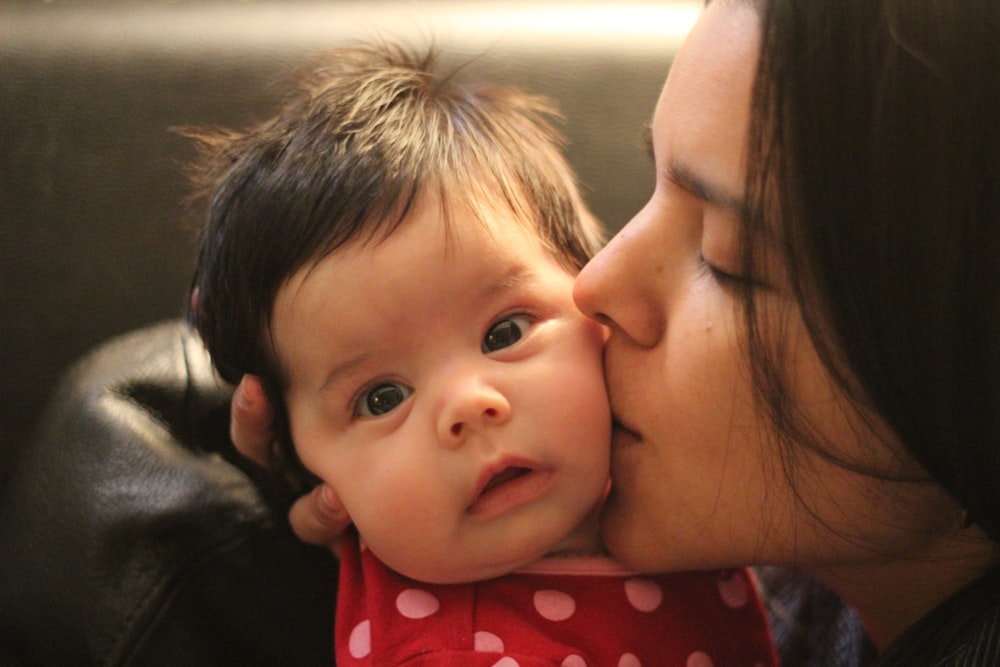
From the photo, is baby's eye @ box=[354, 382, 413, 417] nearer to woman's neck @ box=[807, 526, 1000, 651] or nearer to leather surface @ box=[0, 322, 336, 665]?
leather surface @ box=[0, 322, 336, 665]

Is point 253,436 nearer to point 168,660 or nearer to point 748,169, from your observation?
point 168,660

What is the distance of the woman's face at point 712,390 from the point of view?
0.70 m

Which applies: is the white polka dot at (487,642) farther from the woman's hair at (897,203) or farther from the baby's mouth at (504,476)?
the woman's hair at (897,203)

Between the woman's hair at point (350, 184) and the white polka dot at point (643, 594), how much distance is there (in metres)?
0.29

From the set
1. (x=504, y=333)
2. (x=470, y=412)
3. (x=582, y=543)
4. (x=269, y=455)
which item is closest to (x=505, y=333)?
(x=504, y=333)

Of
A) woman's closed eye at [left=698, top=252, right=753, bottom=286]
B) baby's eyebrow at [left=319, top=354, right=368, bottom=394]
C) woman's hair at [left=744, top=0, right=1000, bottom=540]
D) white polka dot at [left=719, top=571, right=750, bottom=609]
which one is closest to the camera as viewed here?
woman's hair at [left=744, top=0, right=1000, bottom=540]

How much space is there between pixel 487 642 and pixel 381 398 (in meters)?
0.22

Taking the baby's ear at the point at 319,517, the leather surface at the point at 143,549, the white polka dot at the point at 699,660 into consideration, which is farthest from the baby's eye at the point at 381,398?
the white polka dot at the point at 699,660

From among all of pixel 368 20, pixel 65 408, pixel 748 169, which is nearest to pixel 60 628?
pixel 65 408

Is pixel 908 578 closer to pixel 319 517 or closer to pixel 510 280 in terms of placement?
pixel 510 280

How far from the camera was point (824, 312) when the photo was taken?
663 millimetres

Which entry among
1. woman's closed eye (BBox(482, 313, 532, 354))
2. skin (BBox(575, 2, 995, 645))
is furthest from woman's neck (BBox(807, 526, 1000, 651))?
woman's closed eye (BBox(482, 313, 532, 354))

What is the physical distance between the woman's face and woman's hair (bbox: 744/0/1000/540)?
0.09ft

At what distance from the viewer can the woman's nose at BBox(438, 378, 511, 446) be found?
2.49ft
